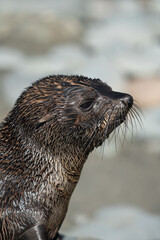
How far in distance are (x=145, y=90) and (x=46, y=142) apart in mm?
9334

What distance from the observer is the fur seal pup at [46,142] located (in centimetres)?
622

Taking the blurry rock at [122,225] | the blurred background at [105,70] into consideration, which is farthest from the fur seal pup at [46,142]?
the blurry rock at [122,225]

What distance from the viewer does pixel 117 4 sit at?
21.3 m

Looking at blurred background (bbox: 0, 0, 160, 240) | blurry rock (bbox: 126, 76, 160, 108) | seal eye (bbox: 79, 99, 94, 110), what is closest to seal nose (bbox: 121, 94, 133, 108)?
seal eye (bbox: 79, 99, 94, 110)

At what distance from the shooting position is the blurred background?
38.2 ft

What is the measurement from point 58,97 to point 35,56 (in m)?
11.4

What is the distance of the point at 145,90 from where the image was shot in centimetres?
1534

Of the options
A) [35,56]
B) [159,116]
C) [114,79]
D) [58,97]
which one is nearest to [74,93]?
[58,97]

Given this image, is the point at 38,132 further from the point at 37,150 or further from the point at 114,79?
the point at 114,79

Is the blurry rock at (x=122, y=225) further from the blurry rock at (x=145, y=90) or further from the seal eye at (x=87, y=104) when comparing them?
Answer: the seal eye at (x=87, y=104)

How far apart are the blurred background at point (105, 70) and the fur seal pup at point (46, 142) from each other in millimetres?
2565

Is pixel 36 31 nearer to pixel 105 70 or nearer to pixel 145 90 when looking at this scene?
pixel 105 70

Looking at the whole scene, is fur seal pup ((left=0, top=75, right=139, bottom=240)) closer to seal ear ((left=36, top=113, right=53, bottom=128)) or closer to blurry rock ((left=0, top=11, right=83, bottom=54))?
seal ear ((left=36, top=113, right=53, bottom=128))

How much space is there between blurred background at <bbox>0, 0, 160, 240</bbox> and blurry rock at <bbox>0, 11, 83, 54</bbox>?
0.10 feet
